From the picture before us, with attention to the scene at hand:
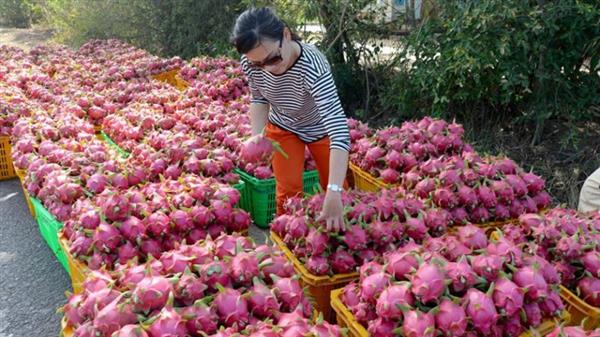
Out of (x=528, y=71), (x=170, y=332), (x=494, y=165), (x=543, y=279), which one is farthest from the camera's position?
(x=528, y=71)

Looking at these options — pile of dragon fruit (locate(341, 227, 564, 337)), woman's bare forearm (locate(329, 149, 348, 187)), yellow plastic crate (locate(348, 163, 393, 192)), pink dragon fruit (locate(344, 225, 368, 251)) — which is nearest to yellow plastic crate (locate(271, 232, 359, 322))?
pink dragon fruit (locate(344, 225, 368, 251))

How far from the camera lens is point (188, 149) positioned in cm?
335

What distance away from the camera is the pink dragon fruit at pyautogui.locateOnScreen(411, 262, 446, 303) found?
166 centimetres

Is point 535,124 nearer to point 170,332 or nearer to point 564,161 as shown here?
point 564,161

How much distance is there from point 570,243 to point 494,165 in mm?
915

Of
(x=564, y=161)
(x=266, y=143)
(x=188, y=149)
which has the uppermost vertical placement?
(x=266, y=143)

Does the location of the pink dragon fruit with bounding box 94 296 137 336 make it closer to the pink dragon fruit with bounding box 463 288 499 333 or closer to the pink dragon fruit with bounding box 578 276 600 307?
the pink dragon fruit with bounding box 463 288 499 333

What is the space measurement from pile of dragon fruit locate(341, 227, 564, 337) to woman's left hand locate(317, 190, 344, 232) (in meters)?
0.32

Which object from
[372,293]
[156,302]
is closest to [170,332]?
[156,302]

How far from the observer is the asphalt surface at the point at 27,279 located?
8.97ft

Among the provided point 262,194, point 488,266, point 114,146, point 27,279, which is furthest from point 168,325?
point 114,146

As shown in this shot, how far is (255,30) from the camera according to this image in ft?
6.79

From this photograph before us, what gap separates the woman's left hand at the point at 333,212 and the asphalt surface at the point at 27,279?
1.41 m

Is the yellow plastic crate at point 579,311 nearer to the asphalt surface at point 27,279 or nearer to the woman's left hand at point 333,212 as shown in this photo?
the woman's left hand at point 333,212
